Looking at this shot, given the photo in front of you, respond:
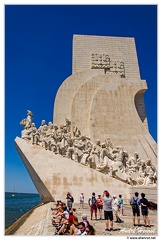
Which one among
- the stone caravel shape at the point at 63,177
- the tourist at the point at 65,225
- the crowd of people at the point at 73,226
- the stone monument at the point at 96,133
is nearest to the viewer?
the crowd of people at the point at 73,226

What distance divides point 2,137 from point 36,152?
496cm

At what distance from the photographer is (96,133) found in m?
13.2

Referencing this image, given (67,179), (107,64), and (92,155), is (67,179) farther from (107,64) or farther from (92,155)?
(107,64)

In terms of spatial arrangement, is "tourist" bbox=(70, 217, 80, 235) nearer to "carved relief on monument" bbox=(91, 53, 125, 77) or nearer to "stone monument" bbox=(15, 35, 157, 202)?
"stone monument" bbox=(15, 35, 157, 202)

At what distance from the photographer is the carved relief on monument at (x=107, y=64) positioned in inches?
604

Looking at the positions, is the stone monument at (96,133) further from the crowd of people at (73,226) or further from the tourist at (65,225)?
the tourist at (65,225)

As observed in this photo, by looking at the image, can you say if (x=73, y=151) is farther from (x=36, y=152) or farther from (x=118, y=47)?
(x=118, y=47)

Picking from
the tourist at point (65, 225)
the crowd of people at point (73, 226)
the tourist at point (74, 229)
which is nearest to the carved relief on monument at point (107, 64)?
the crowd of people at point (73, 226)

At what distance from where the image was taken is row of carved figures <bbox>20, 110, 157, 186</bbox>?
9.99m

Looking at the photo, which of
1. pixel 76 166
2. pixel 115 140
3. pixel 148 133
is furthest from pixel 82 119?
pixel 76 166

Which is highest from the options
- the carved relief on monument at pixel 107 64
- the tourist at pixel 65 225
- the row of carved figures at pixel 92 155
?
the carved relief on monument at pixel 107 64

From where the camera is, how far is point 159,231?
4586 mm

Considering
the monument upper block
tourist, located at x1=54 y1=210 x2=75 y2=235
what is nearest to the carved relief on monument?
the monument upper block

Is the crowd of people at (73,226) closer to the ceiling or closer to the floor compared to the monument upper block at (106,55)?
closer to the floor
